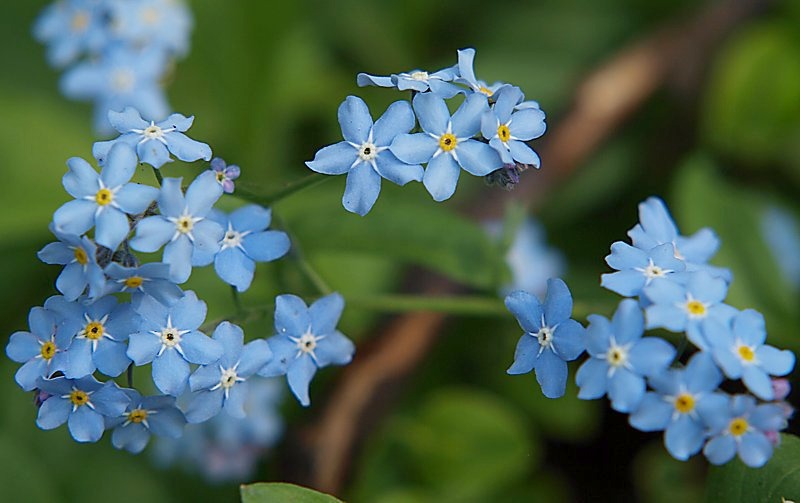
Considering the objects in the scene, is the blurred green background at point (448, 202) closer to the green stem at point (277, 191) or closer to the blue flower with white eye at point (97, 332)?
the green stem at point (277, 191)

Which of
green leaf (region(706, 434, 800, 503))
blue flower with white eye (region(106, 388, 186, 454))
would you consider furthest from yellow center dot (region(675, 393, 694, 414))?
blue flower with white eye (region(106, 388, 186, 454))

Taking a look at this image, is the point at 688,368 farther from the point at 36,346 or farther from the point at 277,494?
the point at 36,346

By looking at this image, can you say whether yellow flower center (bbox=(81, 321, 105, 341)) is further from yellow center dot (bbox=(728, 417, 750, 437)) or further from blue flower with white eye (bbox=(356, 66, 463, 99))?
yellow center dot (bbox=(728, 417, 750, 437))

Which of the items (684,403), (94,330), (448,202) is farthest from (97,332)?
(448,202)

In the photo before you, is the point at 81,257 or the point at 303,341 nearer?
the point at 81,257

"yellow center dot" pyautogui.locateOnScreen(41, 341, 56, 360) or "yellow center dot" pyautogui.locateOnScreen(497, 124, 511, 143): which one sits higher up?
"yellow center dot" pyautogui.locateOnScreen(497, 124, 511, 143)

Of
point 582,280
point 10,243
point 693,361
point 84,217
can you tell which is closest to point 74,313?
point 84,217

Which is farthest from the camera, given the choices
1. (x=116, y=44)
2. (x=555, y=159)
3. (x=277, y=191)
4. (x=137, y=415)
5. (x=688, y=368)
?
(x=555, y=159)
